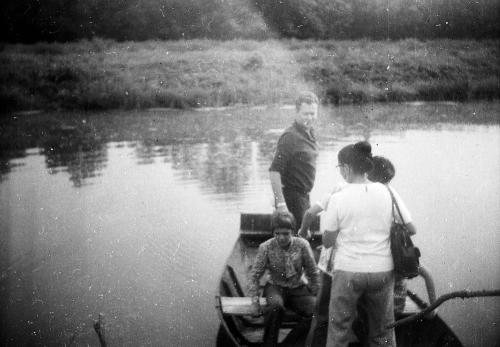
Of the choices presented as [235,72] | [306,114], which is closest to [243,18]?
[235,72]

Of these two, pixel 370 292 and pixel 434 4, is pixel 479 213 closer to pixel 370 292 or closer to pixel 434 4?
pixel 370 292

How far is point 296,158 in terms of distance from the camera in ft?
13.8

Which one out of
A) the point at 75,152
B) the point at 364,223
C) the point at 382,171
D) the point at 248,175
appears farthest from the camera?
the point at 75,152

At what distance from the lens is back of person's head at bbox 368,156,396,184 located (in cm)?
297

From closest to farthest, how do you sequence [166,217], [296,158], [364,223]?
[364,223]
[296,158]
[166,217]

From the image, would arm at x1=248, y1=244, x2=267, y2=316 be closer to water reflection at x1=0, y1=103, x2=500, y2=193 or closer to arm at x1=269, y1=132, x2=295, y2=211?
arm at x1=269, y1=132, x2=295, y2=211

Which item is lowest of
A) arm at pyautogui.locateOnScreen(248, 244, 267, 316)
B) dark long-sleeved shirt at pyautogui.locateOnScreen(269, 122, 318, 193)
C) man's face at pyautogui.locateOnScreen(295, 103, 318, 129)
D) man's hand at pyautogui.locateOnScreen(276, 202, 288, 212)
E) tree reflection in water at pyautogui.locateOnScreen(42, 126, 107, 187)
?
tree reflection in water at pyautogui.locateOnScreen(42, 126, 107, 187)

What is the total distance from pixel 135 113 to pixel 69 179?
38.2 ft

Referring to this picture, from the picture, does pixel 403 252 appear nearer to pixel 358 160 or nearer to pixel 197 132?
pixel 358 160

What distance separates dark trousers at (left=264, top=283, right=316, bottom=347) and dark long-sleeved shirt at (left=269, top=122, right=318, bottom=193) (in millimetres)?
994

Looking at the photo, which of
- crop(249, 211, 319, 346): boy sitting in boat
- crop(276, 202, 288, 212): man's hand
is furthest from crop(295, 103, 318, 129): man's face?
crop(249, 211, 319, 346): boy sitting in boat

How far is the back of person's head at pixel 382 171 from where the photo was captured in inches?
117

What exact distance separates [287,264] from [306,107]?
1.27 m

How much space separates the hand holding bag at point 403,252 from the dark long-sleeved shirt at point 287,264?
94 cm
